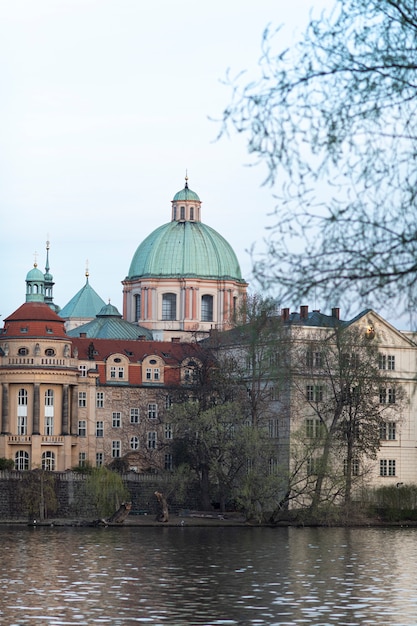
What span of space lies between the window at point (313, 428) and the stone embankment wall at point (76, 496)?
8.30 meters

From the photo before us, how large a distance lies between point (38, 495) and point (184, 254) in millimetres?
48793

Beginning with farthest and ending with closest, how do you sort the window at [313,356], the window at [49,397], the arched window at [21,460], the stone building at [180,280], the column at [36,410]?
the stone building at [180,280]
the window at [49,397]
the column at [36,410]
the arched window at [21,460]
the window at [313,356]

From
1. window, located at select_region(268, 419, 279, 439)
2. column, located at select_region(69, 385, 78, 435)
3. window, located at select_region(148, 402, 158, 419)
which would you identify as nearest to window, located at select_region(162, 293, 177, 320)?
window, located at select_region(148, 402, 158, 419)

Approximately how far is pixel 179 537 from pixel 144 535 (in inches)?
125

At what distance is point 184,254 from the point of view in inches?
5379

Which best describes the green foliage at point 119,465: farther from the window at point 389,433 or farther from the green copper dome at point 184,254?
the green copper dome at point 184,254

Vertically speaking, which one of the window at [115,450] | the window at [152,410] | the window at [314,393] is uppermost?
the window at [314,393]

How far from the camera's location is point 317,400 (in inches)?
3529

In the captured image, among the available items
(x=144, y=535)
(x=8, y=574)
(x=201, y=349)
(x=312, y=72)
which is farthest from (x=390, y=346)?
(x=312, y=72)

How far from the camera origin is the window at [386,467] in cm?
10275

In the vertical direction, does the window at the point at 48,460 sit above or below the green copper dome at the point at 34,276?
below

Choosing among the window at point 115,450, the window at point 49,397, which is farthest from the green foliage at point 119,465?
the window at point 49,397

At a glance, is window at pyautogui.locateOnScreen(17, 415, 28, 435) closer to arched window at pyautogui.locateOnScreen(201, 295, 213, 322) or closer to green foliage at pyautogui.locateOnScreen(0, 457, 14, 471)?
green foliage at pyautogui.locateOnScreen(0, 457, 14, 471)

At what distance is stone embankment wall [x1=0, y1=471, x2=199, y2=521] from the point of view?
91.4 m
